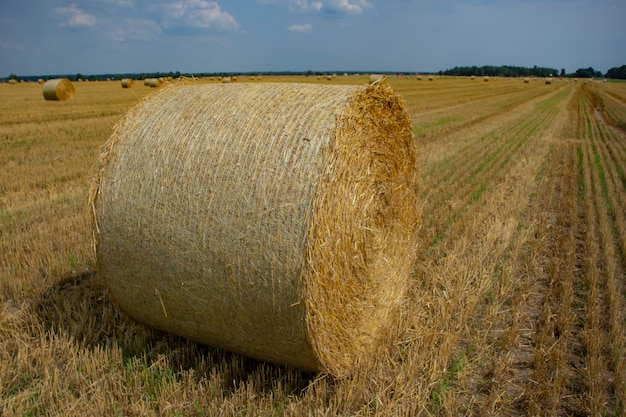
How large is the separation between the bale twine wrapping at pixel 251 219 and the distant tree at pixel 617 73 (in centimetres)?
12443

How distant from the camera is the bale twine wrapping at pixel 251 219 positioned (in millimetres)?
2922

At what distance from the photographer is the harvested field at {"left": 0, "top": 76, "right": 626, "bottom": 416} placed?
311 centimetres

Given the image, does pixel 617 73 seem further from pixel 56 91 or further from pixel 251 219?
pixel 251 219

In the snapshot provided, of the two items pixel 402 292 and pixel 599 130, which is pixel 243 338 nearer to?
pixel 402 292

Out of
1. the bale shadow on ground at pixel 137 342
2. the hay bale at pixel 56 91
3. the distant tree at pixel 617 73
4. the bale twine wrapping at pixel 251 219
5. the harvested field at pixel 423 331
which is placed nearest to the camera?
the bale twine wrapping at pixel 251 219

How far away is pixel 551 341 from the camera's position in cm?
392

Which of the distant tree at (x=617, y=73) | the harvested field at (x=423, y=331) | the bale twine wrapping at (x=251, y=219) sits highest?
the distant tree at (x=617, y=73)

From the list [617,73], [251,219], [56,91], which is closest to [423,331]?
[251,219]

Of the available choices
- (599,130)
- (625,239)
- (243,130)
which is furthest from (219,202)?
(599,130)

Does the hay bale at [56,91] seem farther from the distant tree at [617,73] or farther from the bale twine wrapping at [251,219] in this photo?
the distant tree at [617,73]

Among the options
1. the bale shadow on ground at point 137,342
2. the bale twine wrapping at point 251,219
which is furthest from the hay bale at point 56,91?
the bale twine wrapping at point 251,219

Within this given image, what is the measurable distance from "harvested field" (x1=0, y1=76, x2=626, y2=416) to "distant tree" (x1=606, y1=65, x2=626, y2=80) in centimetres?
11855

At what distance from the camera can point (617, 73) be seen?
110000mm

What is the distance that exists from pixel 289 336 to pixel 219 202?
0.95 m
